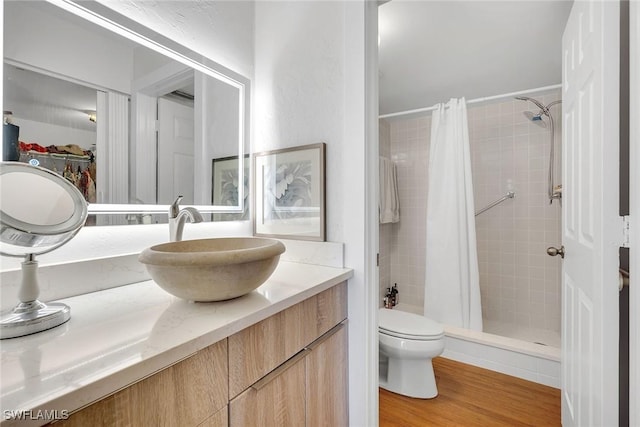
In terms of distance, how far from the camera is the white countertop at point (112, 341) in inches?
16.1

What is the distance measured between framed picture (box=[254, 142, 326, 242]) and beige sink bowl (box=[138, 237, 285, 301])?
501mm

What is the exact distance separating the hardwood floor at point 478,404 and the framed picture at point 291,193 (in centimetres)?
109

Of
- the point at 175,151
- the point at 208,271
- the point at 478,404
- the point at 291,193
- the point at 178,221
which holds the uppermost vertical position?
the point at 175,151

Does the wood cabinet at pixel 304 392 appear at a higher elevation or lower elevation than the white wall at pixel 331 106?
lower

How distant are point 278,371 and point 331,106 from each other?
98cm

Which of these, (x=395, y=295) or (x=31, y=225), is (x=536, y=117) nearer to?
(x=395, y=295)

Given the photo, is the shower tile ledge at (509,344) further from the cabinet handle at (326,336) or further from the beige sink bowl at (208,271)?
the beige sink bowl at (208,271)

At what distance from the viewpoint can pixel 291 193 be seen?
132 centimetres

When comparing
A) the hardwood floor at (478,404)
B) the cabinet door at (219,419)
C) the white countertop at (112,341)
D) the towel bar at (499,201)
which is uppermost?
the towel bar at (499,201)

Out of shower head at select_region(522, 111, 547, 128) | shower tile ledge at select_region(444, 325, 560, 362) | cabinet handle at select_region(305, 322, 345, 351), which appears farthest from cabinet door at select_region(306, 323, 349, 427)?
shower head at select_region(522, 111, 547, 128)

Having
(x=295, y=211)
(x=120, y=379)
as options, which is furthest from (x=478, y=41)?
(x=120, y=379)

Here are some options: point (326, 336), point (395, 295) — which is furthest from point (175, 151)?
point (395, 295)

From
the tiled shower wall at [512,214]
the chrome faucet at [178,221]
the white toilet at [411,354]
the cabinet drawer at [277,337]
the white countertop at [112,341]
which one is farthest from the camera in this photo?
the tiled shower wall at [512,214]

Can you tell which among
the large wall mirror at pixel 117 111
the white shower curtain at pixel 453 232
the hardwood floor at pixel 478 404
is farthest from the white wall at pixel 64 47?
the white shower curtain at pixel 453 232
